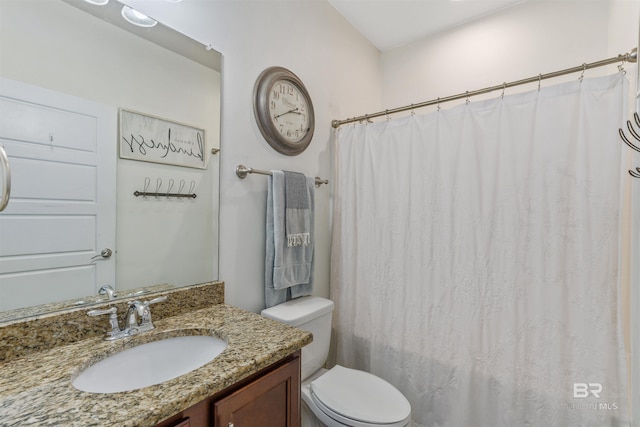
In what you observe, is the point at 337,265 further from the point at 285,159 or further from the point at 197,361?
the point at 197,361

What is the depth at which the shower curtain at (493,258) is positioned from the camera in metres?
1.16

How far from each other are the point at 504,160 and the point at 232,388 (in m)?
1.48

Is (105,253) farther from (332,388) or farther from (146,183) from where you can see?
(332,388)

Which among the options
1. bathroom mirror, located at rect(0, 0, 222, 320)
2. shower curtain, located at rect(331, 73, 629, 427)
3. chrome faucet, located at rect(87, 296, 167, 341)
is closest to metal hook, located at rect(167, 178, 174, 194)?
bathroom mirror, located at rect(0, 0, 222, 320)

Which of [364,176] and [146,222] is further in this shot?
[364,176]

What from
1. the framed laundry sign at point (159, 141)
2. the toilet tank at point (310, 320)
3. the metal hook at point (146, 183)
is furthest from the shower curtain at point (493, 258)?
the metal hook at point (146, 183)

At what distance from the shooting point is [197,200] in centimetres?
123

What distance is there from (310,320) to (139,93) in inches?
49.8

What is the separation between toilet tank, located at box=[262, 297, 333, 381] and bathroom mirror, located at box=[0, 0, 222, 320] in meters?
0.39

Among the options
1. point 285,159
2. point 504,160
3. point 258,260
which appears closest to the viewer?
point 504,160

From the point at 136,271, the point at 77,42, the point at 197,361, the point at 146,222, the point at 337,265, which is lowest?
the point at 197,361

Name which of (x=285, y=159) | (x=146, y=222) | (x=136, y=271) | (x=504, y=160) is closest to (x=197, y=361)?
(x=136, y=271)

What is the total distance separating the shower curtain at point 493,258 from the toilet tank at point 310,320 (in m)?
0.32

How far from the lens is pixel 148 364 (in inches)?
36.3
